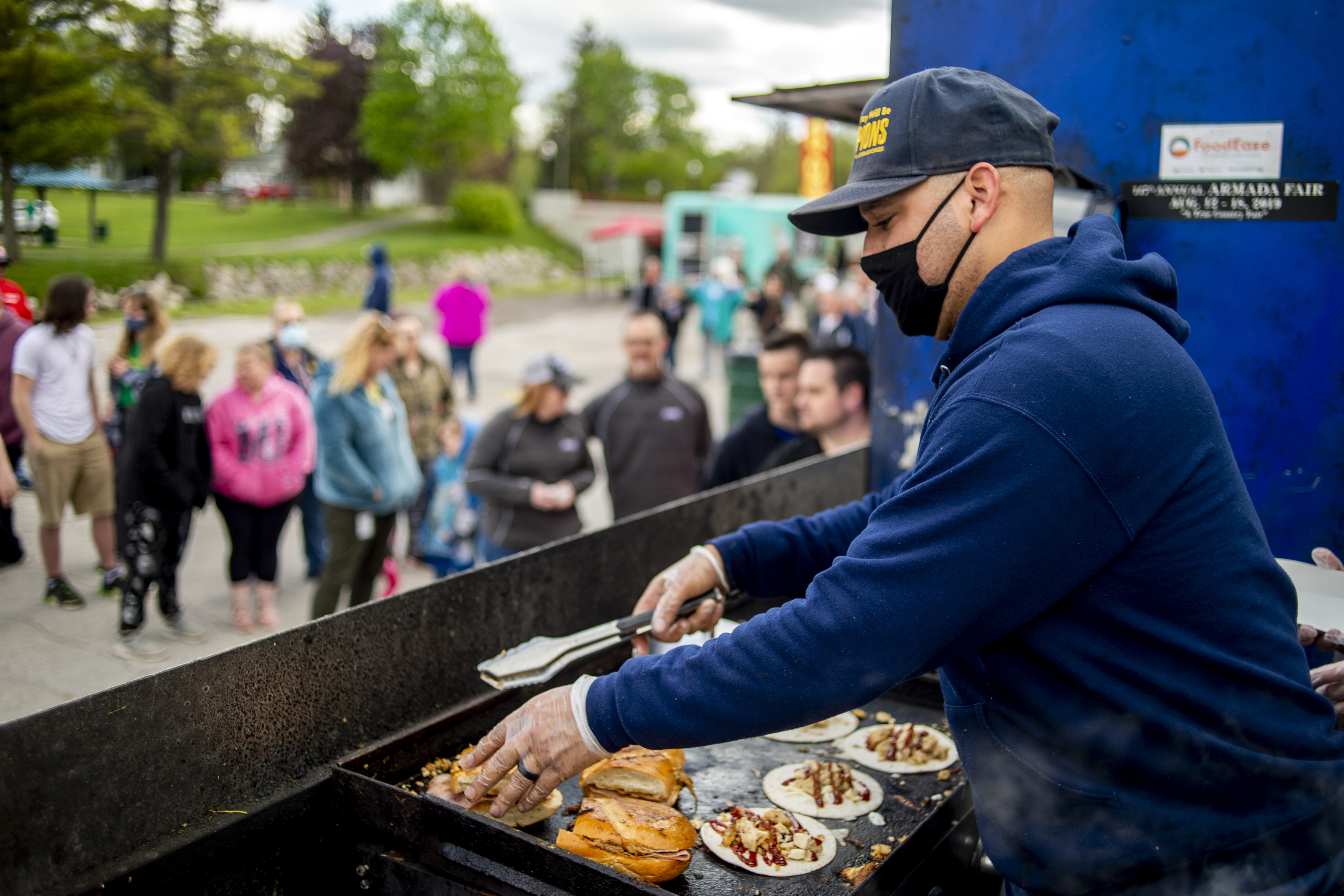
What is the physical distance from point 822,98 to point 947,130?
298cm

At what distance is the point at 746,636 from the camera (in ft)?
5.06

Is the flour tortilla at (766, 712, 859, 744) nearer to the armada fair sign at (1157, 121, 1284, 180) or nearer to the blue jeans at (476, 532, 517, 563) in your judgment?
the armada fair sign at (1157, 121, 1284, 180)

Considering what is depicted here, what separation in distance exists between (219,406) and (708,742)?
5.43m

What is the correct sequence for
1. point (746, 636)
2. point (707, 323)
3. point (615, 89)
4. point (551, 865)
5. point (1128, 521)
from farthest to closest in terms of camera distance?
point (615, 89), point (707, 323), point (551, 865), point (746, 636), point (1128, 521)

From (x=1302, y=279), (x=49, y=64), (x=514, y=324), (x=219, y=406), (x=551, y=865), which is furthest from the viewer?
(x=514, y=324)

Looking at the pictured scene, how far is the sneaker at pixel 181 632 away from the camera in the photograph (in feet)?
19.7

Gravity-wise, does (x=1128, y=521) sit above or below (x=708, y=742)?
above

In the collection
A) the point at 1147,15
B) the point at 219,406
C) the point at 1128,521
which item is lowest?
the point at 219,406

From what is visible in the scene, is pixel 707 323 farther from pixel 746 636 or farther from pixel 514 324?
pixel 746 636

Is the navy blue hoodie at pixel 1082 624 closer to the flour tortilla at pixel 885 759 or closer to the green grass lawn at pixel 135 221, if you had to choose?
the flour tortilla at pixel 885 759

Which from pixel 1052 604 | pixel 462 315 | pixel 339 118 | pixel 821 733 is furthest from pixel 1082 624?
pixel 339 118

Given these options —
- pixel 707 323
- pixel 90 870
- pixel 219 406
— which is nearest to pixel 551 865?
pixel 90 870

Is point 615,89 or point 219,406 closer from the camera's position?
point 219,406

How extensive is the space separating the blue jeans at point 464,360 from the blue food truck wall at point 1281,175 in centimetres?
1139
